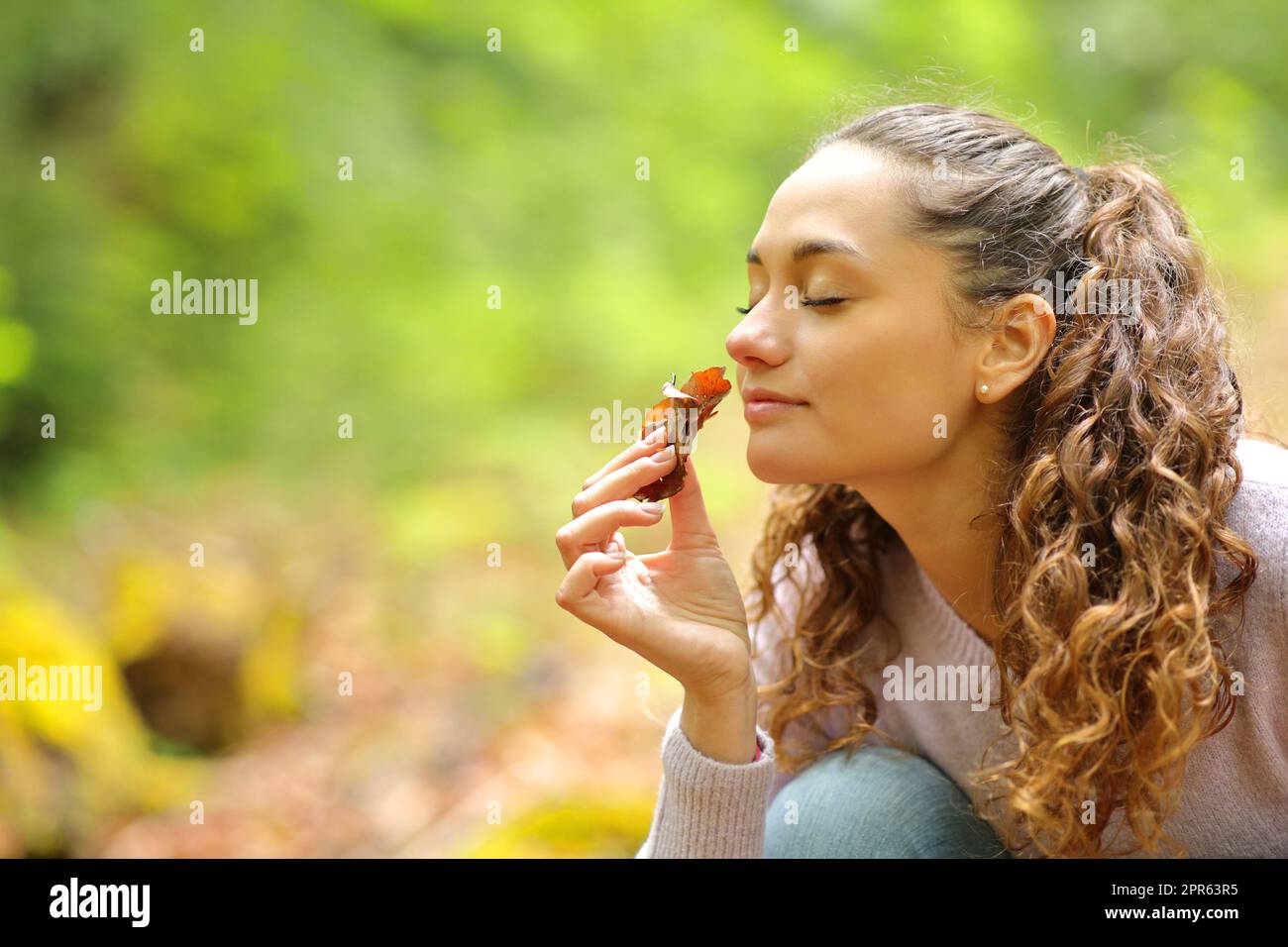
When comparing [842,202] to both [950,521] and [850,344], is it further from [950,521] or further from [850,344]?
[950,521]

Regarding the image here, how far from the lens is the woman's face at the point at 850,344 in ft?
5.45

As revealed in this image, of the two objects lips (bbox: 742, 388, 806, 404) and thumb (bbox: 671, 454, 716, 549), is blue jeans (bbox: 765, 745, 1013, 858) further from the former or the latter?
lips (bbox: 742, 388, 806, 404)

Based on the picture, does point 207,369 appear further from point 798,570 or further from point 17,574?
point 798,570

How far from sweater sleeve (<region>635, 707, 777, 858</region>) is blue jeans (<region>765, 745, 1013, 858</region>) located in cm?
16

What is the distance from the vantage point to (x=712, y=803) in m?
1.81

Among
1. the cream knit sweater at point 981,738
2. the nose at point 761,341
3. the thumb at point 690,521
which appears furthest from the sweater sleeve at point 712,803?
the nose at point 761,341

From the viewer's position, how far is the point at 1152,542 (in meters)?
1.61

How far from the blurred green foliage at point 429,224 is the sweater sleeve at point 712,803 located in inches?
108

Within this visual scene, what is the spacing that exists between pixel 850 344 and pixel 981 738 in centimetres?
78

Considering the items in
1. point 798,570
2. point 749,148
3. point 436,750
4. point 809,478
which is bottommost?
point 436,750

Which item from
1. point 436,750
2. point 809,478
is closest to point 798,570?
point 809,478

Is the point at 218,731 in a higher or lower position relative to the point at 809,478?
lower

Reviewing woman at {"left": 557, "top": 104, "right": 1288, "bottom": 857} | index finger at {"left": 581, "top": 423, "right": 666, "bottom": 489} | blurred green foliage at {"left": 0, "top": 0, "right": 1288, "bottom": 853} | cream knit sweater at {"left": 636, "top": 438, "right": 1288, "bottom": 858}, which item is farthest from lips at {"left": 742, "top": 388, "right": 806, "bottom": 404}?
blurred green foliage at {"left": 0, "top": 0, "right": 1288, "bottom": 853}
